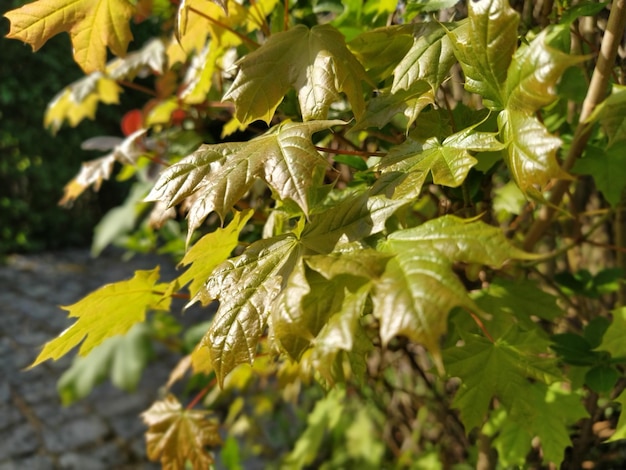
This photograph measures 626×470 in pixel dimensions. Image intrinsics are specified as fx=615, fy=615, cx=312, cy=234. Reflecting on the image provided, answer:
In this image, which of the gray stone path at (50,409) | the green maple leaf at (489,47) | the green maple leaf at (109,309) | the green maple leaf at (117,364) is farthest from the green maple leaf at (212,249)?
the green maple leaf at (117,364)

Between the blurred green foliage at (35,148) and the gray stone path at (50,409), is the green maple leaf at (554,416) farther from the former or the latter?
the blurred green foliage at (35,148)

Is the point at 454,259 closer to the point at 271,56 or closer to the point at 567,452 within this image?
the point at 271,56

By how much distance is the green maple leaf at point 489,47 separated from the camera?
685 millimetres

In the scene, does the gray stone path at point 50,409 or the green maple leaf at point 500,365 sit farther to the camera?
the gray stone path at point 50,409

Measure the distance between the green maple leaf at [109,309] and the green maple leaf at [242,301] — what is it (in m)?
0.21

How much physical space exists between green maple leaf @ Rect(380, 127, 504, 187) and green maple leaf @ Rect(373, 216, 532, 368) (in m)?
0.07

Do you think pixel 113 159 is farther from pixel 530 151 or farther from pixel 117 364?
pixel 117 364

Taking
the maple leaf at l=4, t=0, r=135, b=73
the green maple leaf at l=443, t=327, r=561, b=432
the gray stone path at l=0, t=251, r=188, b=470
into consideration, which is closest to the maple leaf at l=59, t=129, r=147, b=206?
the maple leaf at l=4, t=0, r=135, b=73

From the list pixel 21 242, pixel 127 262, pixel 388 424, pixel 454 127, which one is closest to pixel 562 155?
pixel 454 127

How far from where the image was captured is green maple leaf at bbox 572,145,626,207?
977 mm

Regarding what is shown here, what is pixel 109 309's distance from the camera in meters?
0.96

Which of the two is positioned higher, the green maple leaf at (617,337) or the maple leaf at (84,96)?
the maple leaf at (84,96)

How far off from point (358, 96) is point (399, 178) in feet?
0.59

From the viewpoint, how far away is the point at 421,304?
0.54 m
